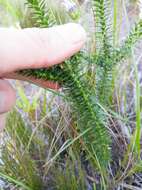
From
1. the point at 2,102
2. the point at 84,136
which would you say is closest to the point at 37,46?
the point at 2,102

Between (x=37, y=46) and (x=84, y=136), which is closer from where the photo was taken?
(x=37, y=46)

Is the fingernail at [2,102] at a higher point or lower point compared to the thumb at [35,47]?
lower

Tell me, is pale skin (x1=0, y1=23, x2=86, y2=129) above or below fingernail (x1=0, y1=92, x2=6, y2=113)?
above

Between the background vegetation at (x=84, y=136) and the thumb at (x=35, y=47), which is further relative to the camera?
the background vegetation at (x=84, y=136)

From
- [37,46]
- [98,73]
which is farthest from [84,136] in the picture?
[37,46]

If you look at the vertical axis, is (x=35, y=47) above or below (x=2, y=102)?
above

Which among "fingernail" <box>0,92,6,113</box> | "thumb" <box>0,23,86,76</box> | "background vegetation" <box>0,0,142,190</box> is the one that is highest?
"thumb" <box>0,23,86,76</box>

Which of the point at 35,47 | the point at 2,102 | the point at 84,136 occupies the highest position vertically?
the point at 35,47

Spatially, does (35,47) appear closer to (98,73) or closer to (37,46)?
(37,46)

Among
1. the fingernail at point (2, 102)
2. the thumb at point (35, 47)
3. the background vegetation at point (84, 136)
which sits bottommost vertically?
the background vegetation at point (84, 136)

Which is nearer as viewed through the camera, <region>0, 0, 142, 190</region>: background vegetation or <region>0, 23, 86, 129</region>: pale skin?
<region>0, 23, 86, 129</region>: pale skin
